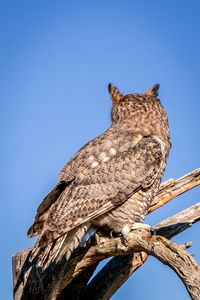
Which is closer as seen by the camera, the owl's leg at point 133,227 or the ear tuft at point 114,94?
the owl's leg at point 133,227

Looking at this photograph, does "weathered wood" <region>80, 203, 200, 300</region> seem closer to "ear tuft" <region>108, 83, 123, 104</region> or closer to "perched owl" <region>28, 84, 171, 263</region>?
"perched owl" <region>28, 84, 171, 263</region>

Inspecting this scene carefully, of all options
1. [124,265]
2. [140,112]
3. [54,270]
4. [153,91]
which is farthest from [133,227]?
[153,91]

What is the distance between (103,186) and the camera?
370 cm

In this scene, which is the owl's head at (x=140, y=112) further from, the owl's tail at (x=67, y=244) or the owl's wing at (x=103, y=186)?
the owl's tail at (x=67, y=244)

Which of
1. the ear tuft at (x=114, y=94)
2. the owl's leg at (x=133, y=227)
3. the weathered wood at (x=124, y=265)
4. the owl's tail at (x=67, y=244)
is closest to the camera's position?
the owl's tail at (x=67, y=244)

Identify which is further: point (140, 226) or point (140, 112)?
point (140, 112)

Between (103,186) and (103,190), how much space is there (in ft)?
0.15

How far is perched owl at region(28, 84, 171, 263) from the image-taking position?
3.47 metres

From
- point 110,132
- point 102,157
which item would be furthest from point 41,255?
point 110,132

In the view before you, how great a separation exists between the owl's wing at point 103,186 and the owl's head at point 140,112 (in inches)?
9.9

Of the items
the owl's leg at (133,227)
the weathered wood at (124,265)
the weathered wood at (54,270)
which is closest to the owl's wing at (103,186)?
the owl's leg at (133,227)

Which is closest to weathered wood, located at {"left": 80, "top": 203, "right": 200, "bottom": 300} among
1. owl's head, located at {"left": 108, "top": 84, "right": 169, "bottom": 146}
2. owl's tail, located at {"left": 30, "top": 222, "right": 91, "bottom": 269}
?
owl's tail, located at {"left": 30, "top": 222, "right": 91, "bottom": 269}

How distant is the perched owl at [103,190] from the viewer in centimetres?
347

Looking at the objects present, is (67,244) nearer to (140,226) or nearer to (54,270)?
(54,270)
